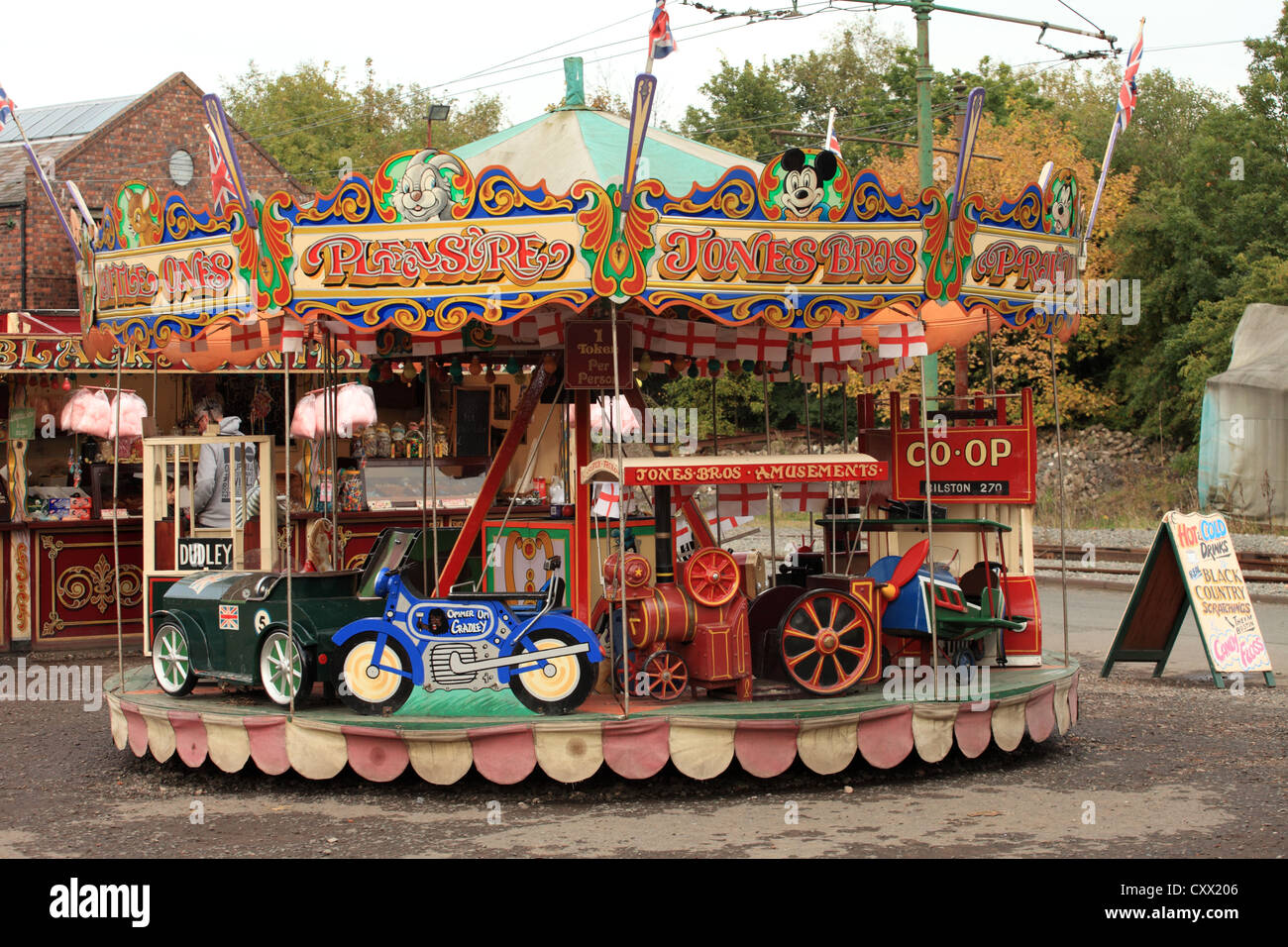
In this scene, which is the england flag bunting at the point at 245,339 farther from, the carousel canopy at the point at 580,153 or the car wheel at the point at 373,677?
the car wheel at the point at 373,677

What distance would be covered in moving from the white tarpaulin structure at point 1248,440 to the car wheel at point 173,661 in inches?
1025

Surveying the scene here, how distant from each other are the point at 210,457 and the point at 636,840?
299 inches

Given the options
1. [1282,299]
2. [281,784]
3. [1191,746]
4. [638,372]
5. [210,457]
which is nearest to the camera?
[281,784]

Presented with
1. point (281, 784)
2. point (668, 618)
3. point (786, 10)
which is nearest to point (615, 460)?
point (668, 618)

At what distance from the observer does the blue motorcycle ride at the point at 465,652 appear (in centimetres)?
854

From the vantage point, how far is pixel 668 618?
8.73m

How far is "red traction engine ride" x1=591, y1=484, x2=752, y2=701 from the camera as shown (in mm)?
8719

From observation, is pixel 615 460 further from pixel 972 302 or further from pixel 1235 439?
pixel 1235 439

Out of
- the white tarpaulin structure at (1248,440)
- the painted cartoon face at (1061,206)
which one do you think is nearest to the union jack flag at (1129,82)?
the painted cartoon face at (1061,206)

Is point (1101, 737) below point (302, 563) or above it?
below

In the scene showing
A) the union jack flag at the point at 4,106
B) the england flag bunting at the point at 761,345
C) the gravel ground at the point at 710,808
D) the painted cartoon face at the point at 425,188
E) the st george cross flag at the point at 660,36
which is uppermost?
the union jack flag at the point at 4,106

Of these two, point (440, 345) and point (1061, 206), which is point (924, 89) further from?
point (440, 345)

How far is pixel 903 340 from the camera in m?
10.0

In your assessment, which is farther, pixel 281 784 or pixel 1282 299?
pixel 1282 299
